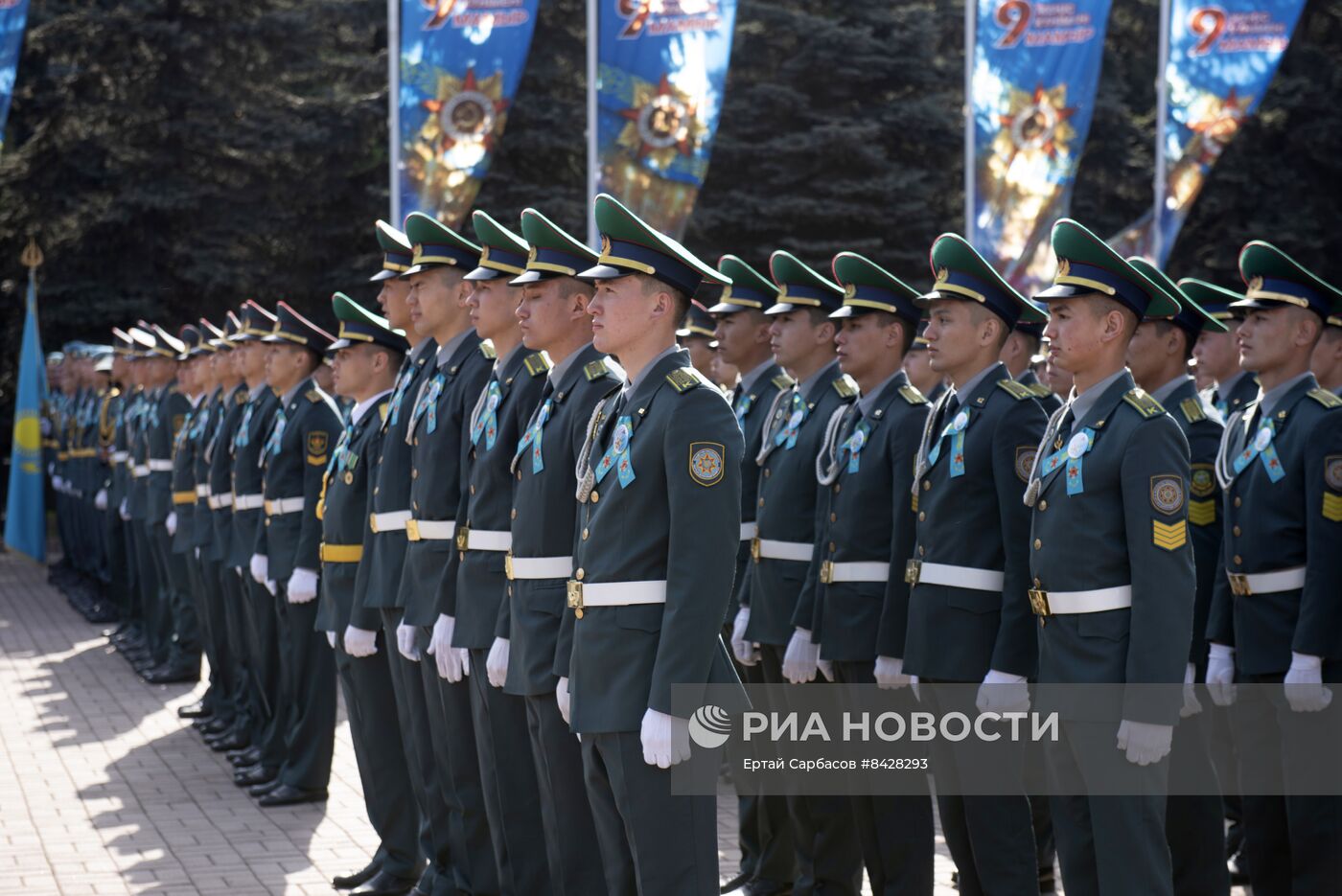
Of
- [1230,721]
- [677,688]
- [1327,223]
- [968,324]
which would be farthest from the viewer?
[1327,223]

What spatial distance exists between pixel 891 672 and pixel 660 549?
141 cm

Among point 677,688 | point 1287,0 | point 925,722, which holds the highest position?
point 1287,0

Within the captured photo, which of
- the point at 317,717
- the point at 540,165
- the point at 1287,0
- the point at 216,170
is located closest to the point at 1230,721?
the point at 317,717

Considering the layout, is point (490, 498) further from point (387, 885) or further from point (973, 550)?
point (387, 885)

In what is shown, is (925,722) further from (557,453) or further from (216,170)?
(216,170)

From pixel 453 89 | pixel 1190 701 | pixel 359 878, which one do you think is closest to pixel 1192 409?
pixel 1190 701

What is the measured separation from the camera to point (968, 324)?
5391mm

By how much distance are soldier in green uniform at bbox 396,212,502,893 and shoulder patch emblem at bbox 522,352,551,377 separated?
0.38 metres

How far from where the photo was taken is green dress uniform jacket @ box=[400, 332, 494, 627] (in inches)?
231

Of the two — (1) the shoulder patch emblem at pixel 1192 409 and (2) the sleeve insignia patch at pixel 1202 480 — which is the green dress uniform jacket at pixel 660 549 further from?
(2) the sleeve insignia patch at pixel 1202 480

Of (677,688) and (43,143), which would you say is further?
(43,143)

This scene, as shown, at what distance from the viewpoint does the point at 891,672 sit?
5465 mm

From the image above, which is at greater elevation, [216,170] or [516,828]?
[216,170]

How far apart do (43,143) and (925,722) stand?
22.4 meters
